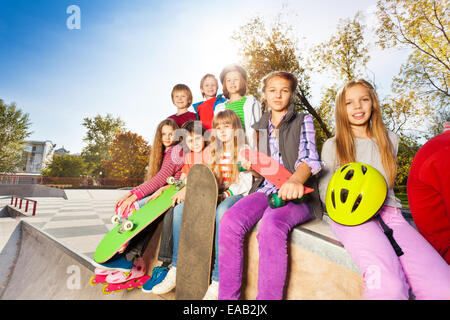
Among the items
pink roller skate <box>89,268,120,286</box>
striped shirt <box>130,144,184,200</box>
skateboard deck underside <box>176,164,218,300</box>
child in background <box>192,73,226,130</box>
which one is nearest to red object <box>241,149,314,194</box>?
skateboard deck underside <box>176,164,218,300</box>

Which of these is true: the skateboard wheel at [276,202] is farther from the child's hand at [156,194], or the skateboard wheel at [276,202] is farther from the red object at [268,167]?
the child's hand at [156,194]

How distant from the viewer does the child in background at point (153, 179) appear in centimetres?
246

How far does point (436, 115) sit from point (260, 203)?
37.3 feet

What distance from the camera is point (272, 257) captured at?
1344mm

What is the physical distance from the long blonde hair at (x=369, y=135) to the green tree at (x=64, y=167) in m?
34.7

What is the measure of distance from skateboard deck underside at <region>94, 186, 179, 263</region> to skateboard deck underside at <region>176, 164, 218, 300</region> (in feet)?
1.43

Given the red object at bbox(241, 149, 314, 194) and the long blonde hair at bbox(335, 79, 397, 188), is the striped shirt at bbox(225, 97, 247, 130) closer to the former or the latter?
the red object at bbox(241, 149, 314, 194)

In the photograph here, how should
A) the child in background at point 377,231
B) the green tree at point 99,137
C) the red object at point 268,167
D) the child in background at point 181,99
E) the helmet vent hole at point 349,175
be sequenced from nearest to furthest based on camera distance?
the child in background at point 377,231
the helmet vent hole at point 349,175
the red object at point 268,167
the child in background at point 181,99
the green tree at point 99,137

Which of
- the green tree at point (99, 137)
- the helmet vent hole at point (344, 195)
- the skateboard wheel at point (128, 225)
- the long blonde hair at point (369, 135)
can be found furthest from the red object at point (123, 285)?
the green tree at point (99, 137)

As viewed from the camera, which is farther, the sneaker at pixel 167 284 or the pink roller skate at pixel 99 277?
the pink roller skate at pixel 99 277

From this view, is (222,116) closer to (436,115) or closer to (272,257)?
(272,257)

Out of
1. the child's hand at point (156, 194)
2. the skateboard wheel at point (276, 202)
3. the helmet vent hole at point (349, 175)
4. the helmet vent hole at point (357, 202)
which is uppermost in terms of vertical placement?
the helmet vent hole at point (349, 175)

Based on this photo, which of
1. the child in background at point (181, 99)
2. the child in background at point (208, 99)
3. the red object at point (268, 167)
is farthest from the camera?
the child in background at point (181, 99)
